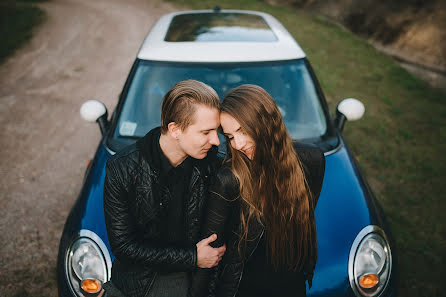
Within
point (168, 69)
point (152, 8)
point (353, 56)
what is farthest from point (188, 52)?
point (152, 8)

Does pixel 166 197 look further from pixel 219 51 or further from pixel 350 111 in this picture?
pixel 350 111

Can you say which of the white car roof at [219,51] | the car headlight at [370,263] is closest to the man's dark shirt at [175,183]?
the car headlight at [370,263]

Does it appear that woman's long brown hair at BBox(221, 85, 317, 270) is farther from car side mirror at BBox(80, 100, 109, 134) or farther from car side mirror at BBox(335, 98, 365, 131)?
car side mirror at BBox(80, 100, 109, 134)

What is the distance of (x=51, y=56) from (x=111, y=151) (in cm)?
761

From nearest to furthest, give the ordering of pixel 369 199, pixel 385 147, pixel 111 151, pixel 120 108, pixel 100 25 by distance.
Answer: pixel 369 199 < pixel 111 151 < pixel 120 108 < pixel 385 147 < pixel 100 25

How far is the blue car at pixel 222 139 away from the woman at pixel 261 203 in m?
0.28

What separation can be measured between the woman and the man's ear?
238 millimetres

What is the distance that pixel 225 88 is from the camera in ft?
8.55

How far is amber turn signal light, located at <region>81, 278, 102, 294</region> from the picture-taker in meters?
1.81

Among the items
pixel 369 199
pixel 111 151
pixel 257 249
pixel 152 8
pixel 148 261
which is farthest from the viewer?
pixel 152 8

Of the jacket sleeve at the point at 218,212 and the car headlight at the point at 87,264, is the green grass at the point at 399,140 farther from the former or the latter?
the car headlight at the point at 87,264

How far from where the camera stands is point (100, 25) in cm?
1080

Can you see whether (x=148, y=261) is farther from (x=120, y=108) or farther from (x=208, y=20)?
(x=208, y=20)

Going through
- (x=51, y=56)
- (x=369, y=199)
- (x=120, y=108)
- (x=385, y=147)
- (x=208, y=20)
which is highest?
(x=208, y=20)
